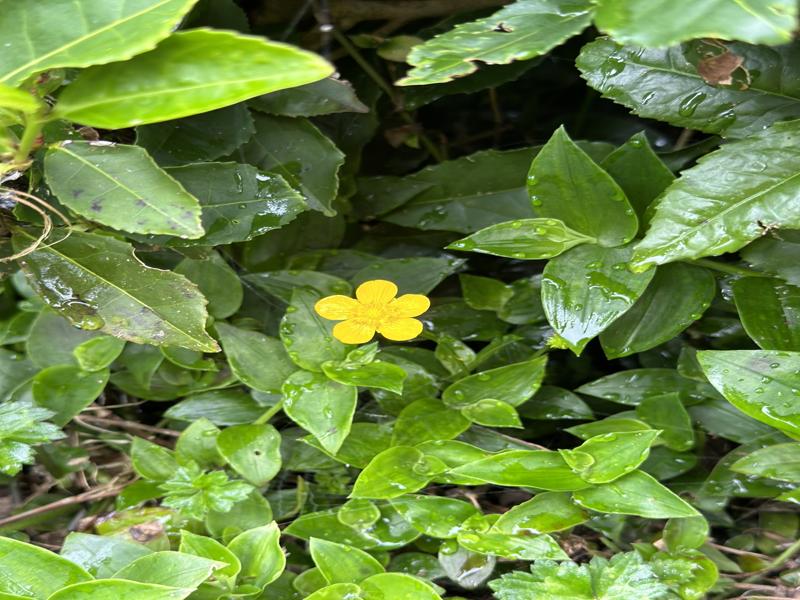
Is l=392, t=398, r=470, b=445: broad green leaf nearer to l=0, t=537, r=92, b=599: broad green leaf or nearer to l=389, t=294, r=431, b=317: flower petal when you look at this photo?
l=389, t=294, r=431, b=317: flower petal

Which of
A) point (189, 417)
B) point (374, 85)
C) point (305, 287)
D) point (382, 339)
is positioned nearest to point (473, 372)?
point (382, 339)

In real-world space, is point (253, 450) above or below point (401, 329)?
below

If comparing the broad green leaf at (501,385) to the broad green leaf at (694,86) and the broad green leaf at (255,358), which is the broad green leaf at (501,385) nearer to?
the broad green leaf at (255,358)

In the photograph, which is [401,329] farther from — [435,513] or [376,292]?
[435,513]

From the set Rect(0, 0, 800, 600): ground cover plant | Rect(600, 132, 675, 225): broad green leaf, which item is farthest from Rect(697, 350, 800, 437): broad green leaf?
Rect(600, 132, 675, 225): broad green leaf

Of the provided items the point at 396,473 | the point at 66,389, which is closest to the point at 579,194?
the point at 396,473

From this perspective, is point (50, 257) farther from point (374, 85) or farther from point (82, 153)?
point (374, 85)
